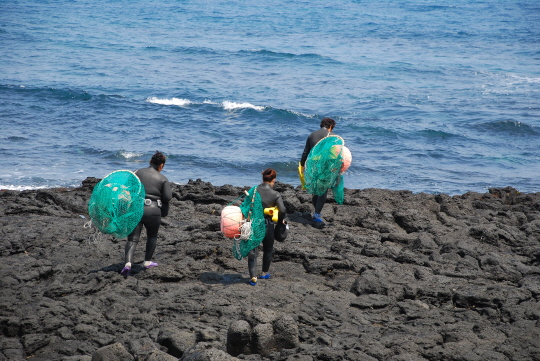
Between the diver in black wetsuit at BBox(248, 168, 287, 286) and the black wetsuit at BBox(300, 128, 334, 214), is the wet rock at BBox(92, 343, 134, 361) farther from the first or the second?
the black wetsuit at BBox(300, 128, 334, 214)

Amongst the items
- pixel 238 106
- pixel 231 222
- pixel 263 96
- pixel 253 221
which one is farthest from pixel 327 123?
pixel 263 96

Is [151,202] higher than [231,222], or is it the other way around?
[151,202]

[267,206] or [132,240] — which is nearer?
[267,206]

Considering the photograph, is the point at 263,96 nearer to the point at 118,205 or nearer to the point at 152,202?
the point at 152,202

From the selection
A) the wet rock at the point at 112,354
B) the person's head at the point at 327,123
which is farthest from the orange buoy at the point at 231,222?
the person's head at the point at 327,123

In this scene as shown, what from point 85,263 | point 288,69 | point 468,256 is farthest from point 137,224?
point 288,69

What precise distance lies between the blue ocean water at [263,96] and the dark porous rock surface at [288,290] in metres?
6.59

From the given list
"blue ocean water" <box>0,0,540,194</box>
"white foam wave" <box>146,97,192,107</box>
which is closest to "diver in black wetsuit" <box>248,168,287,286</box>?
"blue ocean water" <box>0,0,540,194</box>

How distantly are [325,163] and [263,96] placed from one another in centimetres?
2004

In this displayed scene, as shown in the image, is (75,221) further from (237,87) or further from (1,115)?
(237,87)

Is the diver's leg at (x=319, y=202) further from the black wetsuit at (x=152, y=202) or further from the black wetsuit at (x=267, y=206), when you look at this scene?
the black wetsuit at (x=152, y=202)

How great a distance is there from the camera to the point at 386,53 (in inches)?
1663

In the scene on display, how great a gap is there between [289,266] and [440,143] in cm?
1577

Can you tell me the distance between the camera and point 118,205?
7.64 m
